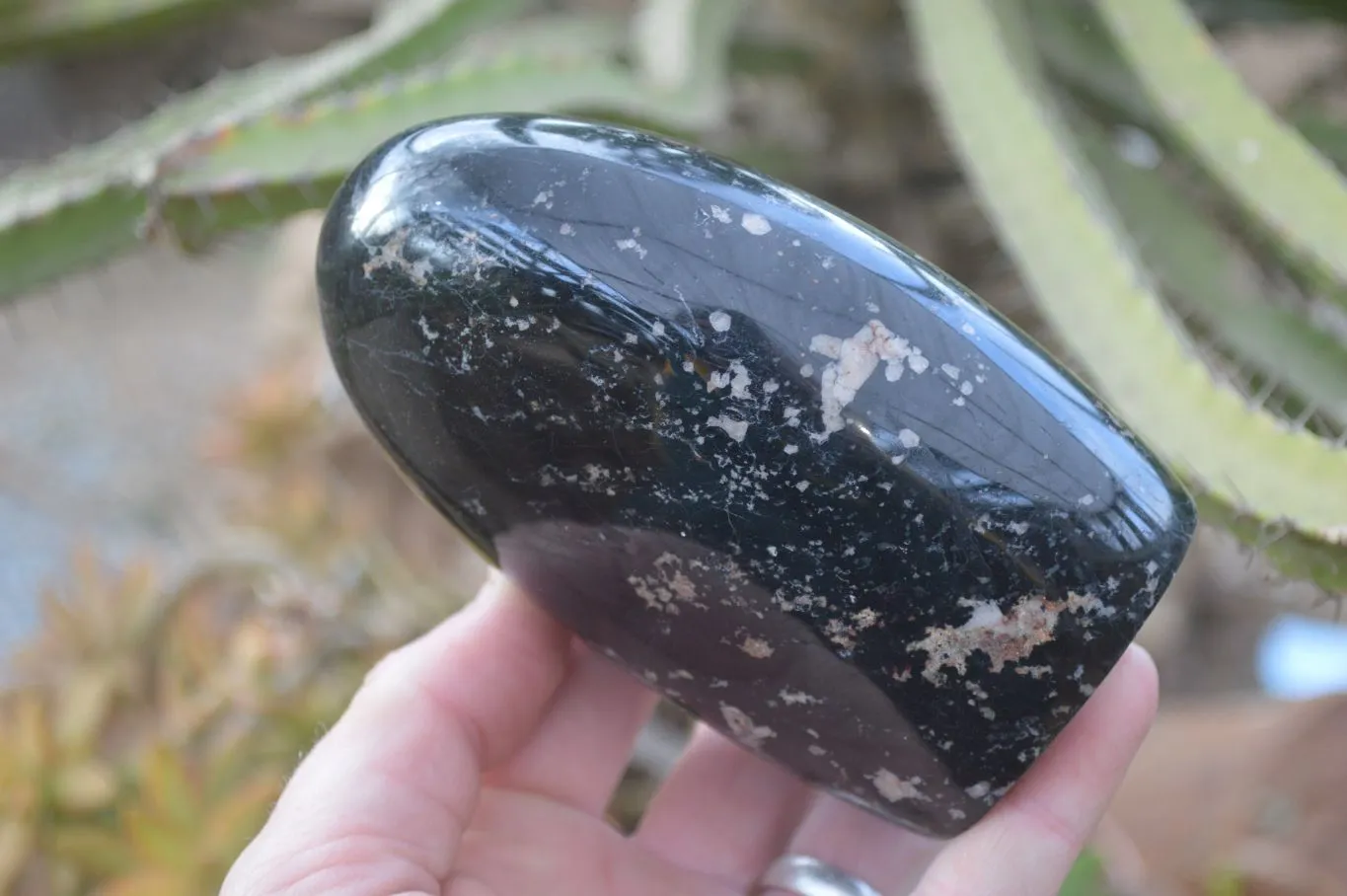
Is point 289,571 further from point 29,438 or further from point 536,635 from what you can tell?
point 29,438

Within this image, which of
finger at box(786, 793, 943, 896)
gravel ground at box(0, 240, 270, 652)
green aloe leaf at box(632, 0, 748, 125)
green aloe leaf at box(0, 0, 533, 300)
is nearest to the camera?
finger at box(786, 793, 943, 896)

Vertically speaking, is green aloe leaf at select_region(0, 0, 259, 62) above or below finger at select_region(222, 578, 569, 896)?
above

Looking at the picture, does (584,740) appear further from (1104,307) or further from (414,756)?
(1104,307)

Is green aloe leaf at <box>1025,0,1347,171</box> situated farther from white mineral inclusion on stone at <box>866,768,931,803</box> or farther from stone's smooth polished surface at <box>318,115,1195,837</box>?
white mineral inclusion on stone at <box>866,768,931,803</box>

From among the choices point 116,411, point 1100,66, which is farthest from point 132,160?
point 116,411

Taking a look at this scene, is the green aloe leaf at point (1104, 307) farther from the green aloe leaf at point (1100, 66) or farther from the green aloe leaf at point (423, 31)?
the green aloe leaf at point (423, 31)

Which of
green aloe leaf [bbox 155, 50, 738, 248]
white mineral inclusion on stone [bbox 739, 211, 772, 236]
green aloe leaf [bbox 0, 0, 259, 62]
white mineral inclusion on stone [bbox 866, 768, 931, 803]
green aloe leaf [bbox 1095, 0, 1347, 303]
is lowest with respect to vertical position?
white mineral inclusion on stone [bbox 866, 768, 931, 803]

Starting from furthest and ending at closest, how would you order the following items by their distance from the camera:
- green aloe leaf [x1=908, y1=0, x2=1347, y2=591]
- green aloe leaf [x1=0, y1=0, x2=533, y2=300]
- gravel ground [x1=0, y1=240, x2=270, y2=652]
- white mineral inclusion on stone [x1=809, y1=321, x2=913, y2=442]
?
gravel ground [x1=0, y1=240, x2=270, y2=652] → green aloe leaf [x1=0, y1=0, x2=533, y2=300] → green aloe leaf [x1=908, y1=0, x2=1347, y2=591] → white mineral inclusion on stone [x1=809, y1=321, x2=913, y2=442]

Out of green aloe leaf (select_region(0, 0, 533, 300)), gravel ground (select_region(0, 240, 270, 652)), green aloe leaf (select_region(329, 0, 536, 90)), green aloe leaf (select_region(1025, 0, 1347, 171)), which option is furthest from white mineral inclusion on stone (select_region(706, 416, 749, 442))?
gravel ground (select_region(0, 240, 270, 652))
